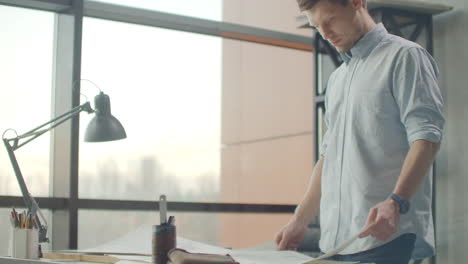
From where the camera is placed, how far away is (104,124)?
2.48m

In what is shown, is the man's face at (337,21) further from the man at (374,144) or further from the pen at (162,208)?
the pen at (162,208)

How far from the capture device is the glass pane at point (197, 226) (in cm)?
464

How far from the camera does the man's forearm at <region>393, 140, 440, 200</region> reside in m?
Answer: 1.55

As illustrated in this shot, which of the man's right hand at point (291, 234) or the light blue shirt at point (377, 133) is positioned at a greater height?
the light blue shirt at point (377, 133)

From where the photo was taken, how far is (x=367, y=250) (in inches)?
64.5

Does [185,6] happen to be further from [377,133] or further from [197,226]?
[377,133]

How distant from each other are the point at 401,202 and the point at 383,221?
78 millimetres

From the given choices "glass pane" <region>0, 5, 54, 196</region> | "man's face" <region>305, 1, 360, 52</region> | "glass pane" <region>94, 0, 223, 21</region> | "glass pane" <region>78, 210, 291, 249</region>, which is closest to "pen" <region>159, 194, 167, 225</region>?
"man's face" <region>305, 1, 360, 52</region>

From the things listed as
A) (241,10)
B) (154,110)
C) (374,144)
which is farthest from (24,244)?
(241,10)

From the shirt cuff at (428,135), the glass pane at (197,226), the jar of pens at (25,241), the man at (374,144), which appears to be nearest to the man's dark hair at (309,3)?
the man at (374,144)

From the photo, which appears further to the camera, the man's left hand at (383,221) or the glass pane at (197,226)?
the glass pane at (197,226)

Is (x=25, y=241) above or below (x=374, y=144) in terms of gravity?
below

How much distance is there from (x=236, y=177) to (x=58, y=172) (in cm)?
167

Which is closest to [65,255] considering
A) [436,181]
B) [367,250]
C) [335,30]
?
[367,250]
